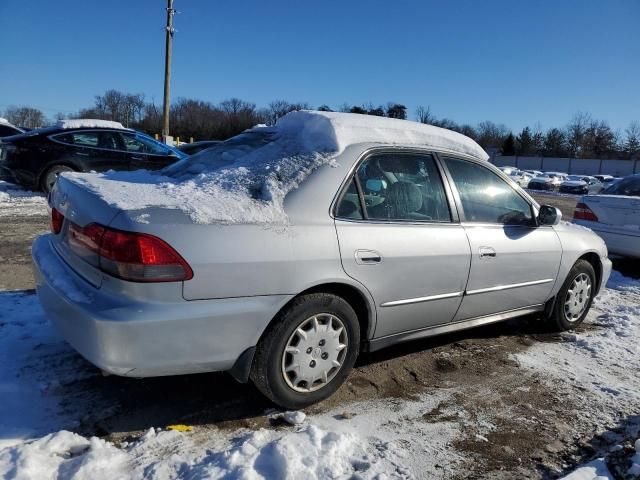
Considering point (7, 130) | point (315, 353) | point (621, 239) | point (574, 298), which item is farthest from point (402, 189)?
point (7, 130)

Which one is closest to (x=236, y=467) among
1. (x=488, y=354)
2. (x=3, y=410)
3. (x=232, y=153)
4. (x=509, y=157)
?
Answer: (x=3, y=410)

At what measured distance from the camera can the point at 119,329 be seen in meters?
2.29

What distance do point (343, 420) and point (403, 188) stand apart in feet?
4.88

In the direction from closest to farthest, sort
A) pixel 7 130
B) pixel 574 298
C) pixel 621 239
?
pixel 574 298 → pixel 621 239 → pixel 7 130

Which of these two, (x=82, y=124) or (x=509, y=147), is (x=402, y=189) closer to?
(x=82, y=124)

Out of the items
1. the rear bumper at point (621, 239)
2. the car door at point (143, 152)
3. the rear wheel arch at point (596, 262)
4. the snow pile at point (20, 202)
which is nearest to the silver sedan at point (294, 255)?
the rear wheel arch at point (596, 262)

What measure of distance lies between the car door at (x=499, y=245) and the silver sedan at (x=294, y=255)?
1cm

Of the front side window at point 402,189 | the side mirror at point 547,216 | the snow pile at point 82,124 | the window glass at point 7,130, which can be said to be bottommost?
the side mirror at point 547,216

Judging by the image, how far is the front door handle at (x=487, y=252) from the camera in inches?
141

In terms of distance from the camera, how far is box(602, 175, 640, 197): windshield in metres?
7.77

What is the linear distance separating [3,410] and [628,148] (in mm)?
93926

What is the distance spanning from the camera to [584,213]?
771 centimetres

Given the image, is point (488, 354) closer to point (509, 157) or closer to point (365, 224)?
point (365, 224)

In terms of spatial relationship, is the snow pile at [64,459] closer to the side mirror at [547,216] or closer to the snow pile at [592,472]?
the snow pile at [592,472]
